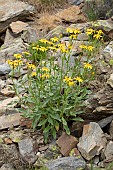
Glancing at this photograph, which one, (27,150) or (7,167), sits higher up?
(27,150)

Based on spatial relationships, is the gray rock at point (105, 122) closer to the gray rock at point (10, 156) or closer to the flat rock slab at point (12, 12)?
the gray rock at point (10, 156)

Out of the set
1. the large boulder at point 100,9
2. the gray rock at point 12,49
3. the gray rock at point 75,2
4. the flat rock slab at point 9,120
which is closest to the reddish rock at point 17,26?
the gray rock at point 12,49

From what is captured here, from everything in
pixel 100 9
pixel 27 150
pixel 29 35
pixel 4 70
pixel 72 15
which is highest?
pixel 100 9

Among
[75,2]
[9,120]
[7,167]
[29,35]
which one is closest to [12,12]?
[29,35]

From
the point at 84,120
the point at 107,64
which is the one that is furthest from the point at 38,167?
the point at 107,64

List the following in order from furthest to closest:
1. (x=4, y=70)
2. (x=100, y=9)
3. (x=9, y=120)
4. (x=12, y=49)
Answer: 1. (x=100, y=9)
2. (x=12, y=49)
3. (x=4, y=70)
4. (x=9, y=120)

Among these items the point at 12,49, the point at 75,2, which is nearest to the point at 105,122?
the point at 12,49

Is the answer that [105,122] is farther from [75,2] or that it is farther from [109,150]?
[75,2]

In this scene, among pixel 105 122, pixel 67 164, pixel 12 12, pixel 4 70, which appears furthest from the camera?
pixel 12 12

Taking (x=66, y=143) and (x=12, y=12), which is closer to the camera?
(x=66, y=143)
